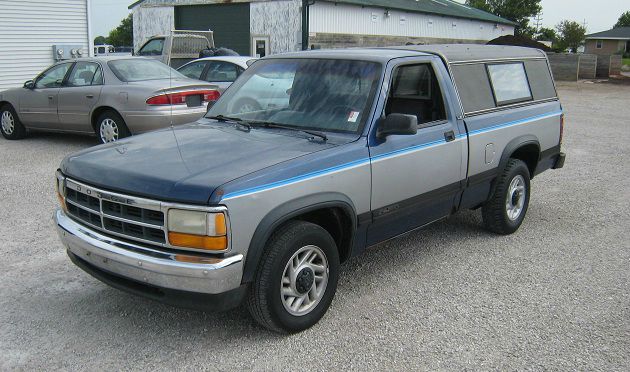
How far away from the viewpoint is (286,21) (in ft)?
92.7

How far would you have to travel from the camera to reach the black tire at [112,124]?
956 centimetres

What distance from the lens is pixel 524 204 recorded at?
611cm

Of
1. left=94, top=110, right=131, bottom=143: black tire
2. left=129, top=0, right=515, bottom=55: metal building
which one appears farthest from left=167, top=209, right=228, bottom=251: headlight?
left=129, top=0, right=515, bottom=55: metal building

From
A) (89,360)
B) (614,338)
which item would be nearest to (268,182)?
(89,360)

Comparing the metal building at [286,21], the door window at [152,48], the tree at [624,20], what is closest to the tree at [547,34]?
the tree at [624,20]

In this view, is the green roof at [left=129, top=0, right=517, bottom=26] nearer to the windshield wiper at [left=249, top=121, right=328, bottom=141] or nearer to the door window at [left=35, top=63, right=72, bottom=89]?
the door window at [left=35, top=63, right=72, bottom=89]

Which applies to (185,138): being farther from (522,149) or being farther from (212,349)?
(522,149)

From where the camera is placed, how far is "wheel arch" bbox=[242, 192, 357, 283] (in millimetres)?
3447

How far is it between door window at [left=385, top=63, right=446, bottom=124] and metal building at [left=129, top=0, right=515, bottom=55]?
72.0ft

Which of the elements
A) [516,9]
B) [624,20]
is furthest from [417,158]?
[624,20]

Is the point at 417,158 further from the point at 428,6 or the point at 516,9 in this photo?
the point at 516,9

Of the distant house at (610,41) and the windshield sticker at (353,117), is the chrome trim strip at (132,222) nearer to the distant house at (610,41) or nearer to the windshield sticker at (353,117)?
the windshield sticker at (353,117)

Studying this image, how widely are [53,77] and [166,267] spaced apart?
842cm

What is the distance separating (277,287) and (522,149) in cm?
346
